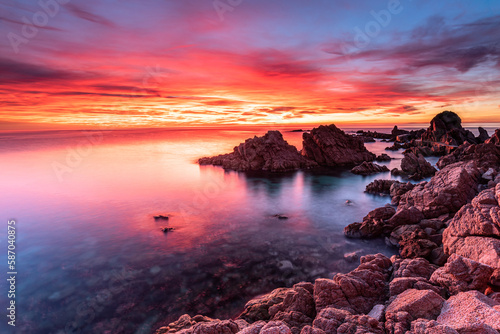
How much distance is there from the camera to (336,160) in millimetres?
53844

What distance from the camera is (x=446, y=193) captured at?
18781mm

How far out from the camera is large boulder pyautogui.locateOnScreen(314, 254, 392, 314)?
9.10 meters

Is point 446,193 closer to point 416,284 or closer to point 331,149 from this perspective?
point 416,284

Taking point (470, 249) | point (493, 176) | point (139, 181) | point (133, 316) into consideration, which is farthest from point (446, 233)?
point (139, 181)

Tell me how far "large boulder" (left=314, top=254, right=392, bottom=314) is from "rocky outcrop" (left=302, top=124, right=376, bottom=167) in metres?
46.0

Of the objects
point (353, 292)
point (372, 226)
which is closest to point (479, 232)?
point (353, 292)

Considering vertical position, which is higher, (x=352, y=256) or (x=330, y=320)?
(x=330, y=320)

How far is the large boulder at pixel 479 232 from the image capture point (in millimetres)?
9727

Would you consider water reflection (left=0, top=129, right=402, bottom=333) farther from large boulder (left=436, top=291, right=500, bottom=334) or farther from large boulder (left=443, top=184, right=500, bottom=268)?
large boulder (left=436, top=291, right=500, bottom=334)

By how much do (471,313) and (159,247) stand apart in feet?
56.9

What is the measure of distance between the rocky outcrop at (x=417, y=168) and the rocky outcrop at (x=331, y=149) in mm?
11577

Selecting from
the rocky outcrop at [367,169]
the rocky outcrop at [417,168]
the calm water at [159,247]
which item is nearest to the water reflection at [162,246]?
the calm water at [159,247]

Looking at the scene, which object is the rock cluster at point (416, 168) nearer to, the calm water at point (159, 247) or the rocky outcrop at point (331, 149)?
the calm water at point (159, 247)

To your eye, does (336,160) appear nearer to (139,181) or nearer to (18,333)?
(139,181)
